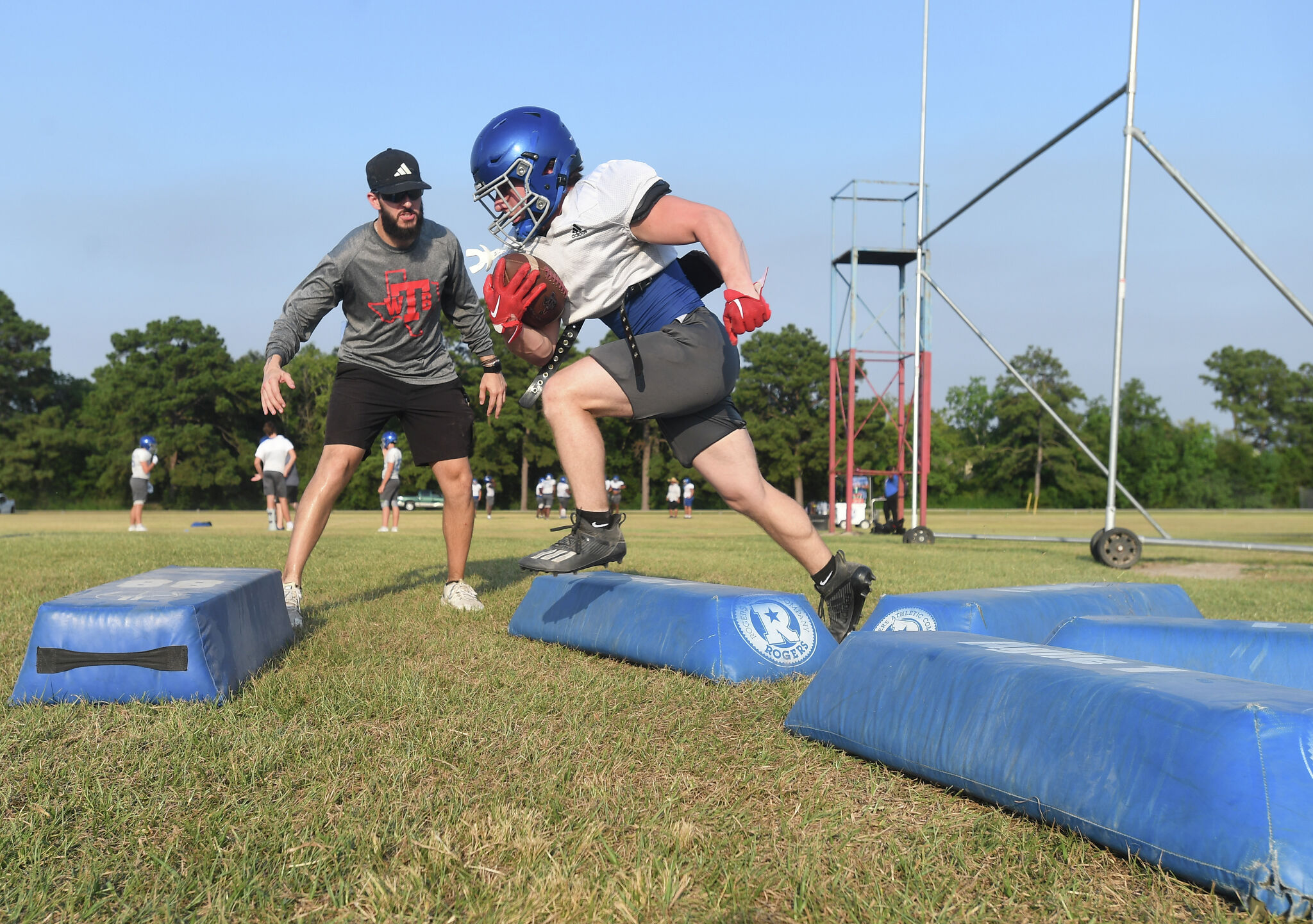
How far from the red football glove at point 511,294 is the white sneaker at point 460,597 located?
202 cm

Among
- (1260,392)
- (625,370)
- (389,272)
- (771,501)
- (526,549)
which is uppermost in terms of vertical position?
(1260,392)

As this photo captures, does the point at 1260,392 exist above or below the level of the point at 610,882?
above

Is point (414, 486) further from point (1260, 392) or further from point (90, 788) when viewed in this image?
point (1260, 392)

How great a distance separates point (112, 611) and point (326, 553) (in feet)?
20.4

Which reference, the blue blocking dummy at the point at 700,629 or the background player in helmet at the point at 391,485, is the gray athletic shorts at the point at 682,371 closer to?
the blue blocking dummy at the point at 700,629

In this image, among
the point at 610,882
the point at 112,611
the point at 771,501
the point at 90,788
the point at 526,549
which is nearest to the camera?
the point at 610,882

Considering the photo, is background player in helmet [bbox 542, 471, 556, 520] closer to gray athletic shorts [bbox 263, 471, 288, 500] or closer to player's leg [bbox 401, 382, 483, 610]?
gray athletic shorts [bbox 263, 471, 288, 500]

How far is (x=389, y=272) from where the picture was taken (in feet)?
15.8

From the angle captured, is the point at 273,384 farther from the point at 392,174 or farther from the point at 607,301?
the point at 607,301

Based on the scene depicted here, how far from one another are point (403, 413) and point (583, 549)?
2150 mm

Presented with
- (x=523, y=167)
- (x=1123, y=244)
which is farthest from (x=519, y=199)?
(x=1123, y=244)

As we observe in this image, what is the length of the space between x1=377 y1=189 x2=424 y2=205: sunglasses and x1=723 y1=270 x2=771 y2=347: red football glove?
2297 mm

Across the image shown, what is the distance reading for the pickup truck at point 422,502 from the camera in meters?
45.9

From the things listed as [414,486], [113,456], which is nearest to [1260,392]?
[414,486]
